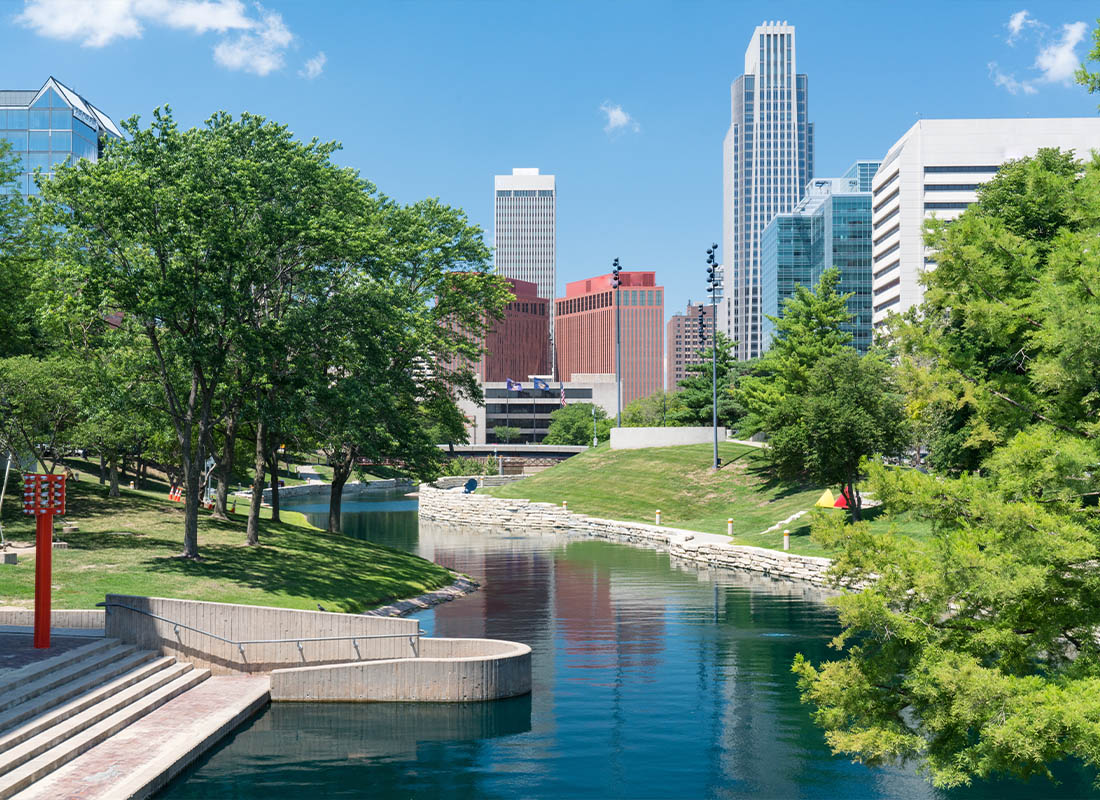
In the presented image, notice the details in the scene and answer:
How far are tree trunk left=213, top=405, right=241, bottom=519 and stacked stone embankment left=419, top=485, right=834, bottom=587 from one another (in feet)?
95.8

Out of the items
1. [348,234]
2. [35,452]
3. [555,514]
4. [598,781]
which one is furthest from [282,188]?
[555,514]

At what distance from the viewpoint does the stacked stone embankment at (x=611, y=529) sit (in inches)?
2147

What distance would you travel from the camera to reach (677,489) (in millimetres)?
92188

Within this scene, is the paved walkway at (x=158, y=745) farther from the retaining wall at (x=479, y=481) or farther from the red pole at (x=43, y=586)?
the retaining wall at (x=479, y=481)

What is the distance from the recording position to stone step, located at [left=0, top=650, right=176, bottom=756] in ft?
66.6

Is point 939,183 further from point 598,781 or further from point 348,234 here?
point 598,781

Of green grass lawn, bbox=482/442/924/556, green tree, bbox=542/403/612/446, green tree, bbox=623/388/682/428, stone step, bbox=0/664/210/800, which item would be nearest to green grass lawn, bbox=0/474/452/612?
Result: stone step, bbox=0/664/210/800

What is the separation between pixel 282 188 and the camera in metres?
37.2

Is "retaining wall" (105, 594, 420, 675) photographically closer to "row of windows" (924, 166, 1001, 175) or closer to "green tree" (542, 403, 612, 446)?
"green tree" (542, 403, 612, 446)

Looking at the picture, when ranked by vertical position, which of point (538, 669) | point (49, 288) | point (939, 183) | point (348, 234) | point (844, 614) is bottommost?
point (538, 669)

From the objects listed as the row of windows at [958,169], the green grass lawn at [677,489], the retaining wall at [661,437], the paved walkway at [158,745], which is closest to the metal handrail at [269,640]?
the paved walkway at [158,745]

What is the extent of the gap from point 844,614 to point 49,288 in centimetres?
3529

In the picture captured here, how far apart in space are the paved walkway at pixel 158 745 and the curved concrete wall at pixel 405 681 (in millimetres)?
900

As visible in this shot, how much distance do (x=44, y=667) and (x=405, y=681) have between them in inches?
364
